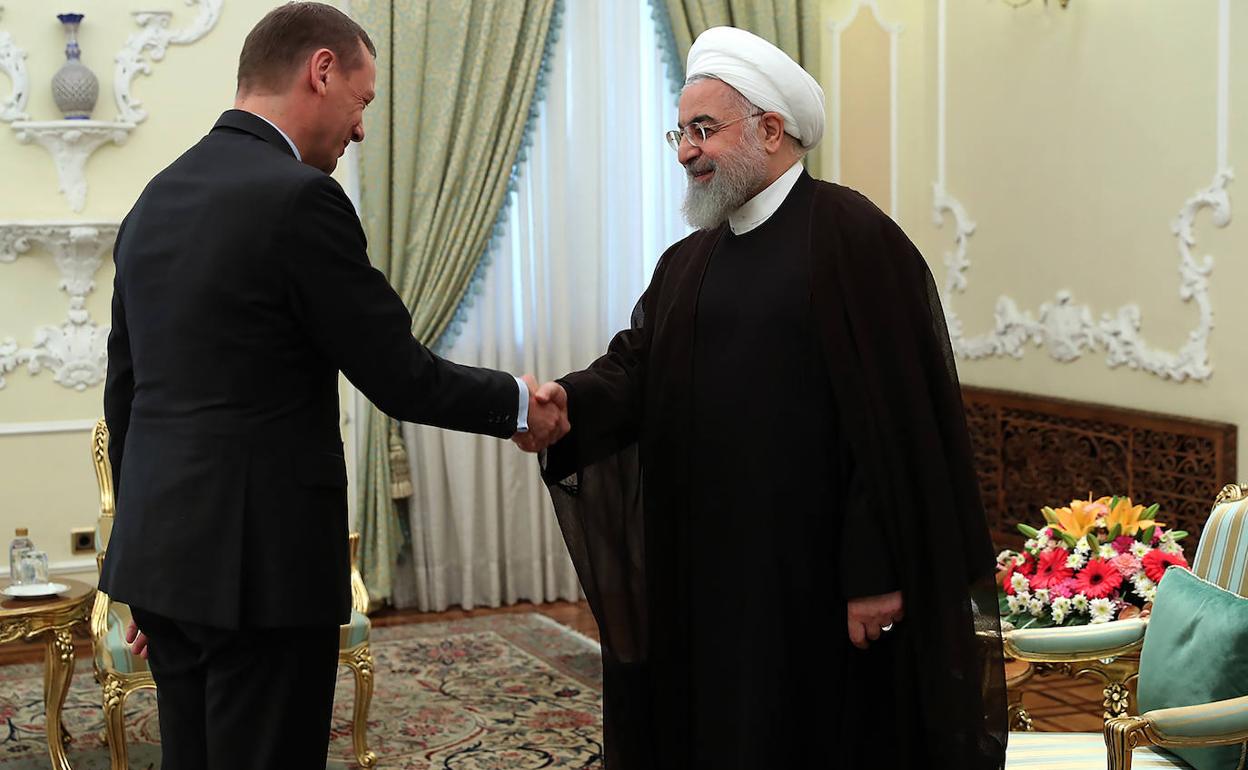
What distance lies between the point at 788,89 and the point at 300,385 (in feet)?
3.60

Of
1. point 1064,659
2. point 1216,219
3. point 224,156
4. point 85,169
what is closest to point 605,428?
point 224,156

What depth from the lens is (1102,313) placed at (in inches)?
210

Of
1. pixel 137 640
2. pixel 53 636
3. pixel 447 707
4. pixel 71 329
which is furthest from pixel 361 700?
pixel 71 329

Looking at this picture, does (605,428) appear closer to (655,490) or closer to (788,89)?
(655,490)

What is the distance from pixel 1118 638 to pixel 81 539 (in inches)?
159

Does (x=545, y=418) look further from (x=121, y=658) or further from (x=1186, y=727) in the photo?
(x=121, y=658)

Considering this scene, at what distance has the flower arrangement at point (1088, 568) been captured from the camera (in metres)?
3.41

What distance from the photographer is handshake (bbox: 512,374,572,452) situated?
270cm

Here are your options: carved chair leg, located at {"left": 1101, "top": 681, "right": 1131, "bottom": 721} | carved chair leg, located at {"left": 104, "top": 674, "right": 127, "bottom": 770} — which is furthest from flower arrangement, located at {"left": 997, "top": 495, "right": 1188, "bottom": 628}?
carved chair leg, located at {"left": 104, "top": 674, "right": 127, "bottom": 770}

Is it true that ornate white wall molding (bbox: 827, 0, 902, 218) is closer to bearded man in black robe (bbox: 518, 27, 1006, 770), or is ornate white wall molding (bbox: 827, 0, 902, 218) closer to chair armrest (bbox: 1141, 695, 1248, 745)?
bearded man in black robe (bbox: 518, 27, 1006, 770)

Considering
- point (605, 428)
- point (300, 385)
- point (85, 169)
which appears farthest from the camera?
point (85, 169)

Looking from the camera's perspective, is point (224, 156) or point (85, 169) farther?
point (85, 169)

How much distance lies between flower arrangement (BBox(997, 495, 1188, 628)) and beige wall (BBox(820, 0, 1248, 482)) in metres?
1.29

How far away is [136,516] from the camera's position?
225 centimetres
